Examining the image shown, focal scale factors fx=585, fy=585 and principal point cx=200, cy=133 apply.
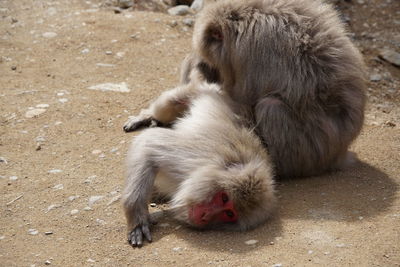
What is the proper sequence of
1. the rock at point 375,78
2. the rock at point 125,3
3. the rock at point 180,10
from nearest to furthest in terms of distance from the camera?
1. the rock at point 375,78
2. the rock at point 180,10
3. the rock at point 125,3

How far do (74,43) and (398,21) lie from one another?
185 inches

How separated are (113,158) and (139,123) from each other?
70 cm

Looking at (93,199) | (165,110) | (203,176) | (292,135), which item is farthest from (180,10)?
(203,176)

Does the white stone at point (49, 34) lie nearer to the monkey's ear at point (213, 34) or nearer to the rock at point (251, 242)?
the monkey's ear at point (213, 34)

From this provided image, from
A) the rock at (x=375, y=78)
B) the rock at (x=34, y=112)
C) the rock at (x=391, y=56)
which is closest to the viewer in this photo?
the rock at (x=34, y=112)

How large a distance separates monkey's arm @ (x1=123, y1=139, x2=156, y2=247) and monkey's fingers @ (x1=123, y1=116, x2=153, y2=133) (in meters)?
1.54

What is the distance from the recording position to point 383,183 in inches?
201

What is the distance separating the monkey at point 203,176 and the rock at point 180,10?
4678 mm

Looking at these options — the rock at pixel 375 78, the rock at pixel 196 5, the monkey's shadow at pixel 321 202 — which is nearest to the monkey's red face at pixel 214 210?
the monkey's shadow at pixel 321 202

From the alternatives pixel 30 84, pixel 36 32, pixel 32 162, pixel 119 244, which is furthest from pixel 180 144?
pixel 36 32

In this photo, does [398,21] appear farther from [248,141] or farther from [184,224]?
[184,224]

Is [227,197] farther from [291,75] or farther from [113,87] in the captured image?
[113,87]

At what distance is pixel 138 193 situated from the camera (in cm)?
443

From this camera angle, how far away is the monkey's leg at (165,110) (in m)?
5.56
